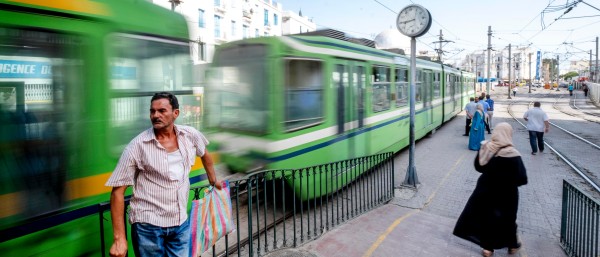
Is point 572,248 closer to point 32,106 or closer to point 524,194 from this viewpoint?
point 524,194

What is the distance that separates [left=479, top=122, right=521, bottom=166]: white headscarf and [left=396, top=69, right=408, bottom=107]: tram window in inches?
231

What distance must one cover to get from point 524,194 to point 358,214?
375 cm

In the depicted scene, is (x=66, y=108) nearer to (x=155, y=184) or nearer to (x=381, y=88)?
(x=155, y=184)

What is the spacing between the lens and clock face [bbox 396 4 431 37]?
772 centimetres

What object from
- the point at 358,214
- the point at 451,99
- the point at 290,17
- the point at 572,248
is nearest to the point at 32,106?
the point at 358,214

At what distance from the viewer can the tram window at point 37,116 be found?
9.02 ft

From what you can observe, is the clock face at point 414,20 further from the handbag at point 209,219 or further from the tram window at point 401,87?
the handbag at point 209,219

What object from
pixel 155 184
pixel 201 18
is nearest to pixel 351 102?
pixel 155 184

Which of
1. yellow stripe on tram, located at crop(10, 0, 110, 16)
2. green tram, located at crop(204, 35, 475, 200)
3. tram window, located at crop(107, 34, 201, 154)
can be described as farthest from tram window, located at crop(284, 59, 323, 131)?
yellow stripe on tram, located at crop(10, 0, 110, 16)

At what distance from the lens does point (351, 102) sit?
7535 mm

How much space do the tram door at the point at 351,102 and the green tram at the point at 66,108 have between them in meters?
3.85

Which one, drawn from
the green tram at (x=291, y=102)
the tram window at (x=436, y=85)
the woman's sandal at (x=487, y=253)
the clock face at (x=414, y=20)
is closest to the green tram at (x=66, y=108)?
the green tram at (x=291, y=102)

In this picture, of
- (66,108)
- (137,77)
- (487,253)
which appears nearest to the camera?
(66,108)

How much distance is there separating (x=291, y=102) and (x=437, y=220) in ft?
9.68
